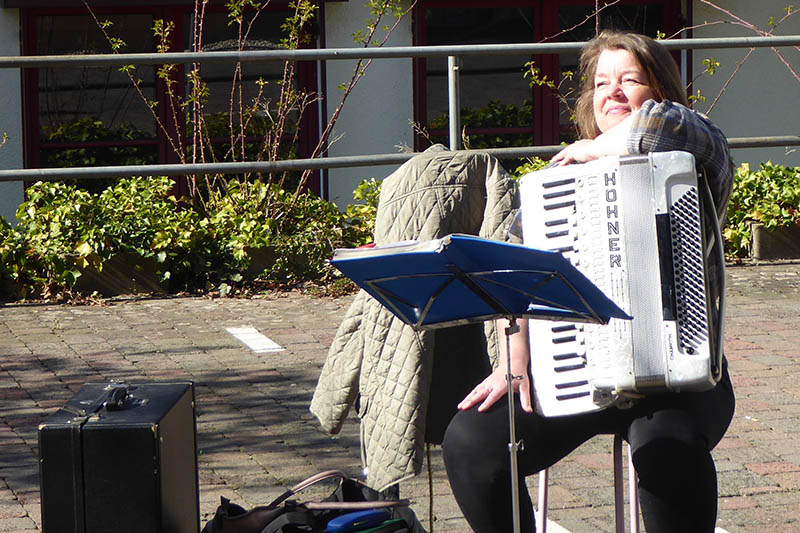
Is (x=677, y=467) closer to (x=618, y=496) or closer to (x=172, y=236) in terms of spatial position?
(x=618, y=496)

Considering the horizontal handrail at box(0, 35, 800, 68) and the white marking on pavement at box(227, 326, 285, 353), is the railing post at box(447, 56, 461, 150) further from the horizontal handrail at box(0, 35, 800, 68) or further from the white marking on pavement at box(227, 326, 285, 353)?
the white marking on pavement at box(227, 326, 285, 353)

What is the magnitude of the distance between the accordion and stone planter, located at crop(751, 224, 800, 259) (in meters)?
6.08

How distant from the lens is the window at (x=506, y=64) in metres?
11.0

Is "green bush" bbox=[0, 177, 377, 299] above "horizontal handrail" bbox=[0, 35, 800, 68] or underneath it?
underneath

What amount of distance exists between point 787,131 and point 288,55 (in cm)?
598

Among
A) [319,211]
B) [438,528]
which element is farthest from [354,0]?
[438,528]

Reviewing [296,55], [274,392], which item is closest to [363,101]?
[296,55]

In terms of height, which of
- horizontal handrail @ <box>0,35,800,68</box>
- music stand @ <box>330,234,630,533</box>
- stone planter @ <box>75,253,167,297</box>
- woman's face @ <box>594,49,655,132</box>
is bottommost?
stone planter @ <box>75,253,167,297</box>

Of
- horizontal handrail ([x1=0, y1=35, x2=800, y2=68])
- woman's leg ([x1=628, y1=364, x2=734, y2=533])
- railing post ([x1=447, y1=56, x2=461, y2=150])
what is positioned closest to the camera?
woman's leg ([x1=628, y1=364, x2=734, y2=533])

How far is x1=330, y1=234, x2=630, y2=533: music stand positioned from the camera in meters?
2.51

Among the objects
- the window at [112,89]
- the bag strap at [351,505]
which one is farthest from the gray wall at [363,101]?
the bag strap at [351,505]

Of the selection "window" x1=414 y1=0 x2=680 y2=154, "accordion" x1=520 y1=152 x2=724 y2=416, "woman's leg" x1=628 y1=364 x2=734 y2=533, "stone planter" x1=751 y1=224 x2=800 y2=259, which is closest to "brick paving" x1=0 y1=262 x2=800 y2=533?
"stone planter" x1=751 y1=224 x2=800 y2=259

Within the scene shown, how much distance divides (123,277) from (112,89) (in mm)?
2983

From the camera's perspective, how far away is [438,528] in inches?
160
